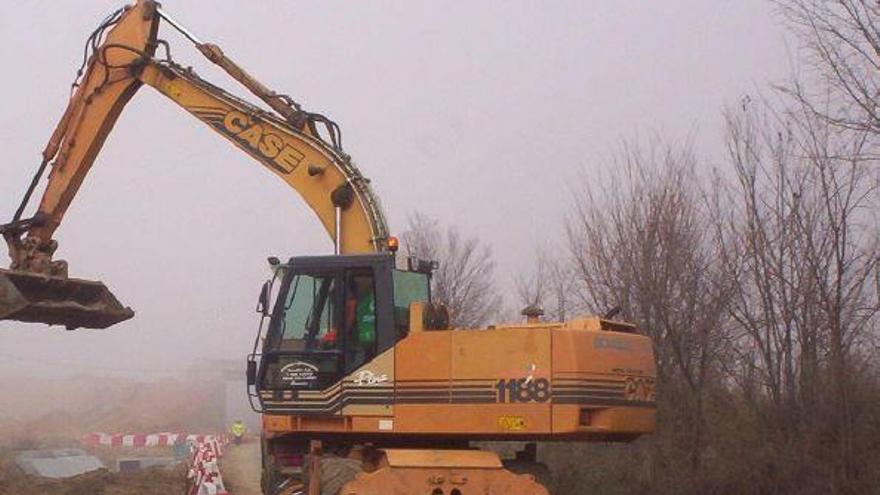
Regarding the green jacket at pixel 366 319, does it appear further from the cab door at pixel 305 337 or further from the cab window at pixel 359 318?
the cab door at pixel 305 337

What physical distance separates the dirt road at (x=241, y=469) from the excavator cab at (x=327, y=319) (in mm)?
11263

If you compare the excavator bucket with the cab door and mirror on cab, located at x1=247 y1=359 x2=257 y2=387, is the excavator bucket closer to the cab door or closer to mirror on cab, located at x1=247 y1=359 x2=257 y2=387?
mirror on cab, located at x1=247 y1=359 x2=257 y2=387

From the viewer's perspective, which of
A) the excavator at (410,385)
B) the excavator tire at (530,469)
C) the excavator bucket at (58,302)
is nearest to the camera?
the excavator at (410,385)

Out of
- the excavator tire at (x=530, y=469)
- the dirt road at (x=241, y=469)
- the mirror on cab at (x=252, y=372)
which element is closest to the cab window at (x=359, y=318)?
the mirror on cab at (x=252, y=372)

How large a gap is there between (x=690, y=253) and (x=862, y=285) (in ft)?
11.9

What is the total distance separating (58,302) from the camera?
16.4 m

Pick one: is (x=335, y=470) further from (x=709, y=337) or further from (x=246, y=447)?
(x=246, y=447)

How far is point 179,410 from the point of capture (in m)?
55.9

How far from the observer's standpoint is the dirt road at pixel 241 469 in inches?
991

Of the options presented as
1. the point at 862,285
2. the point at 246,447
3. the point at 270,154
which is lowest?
the point at 246,447

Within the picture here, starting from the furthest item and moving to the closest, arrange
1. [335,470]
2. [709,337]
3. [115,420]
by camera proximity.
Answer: [115,420] → [709,337] → [335,470]

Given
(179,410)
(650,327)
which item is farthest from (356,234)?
(179,410)

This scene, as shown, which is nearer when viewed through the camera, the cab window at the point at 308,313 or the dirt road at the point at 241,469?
the cab window at the point at 308,313

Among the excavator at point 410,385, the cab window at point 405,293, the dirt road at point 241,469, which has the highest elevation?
the cab window at point 405,293
